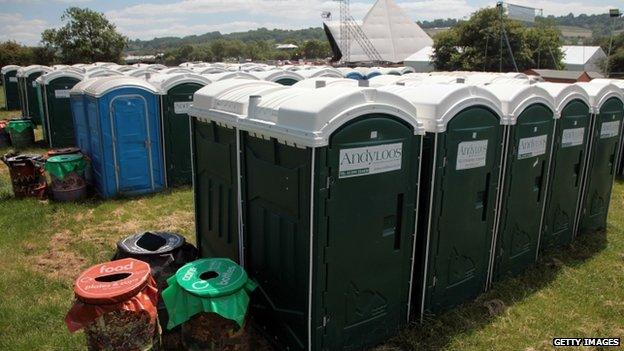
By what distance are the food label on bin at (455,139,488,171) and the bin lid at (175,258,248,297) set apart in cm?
203

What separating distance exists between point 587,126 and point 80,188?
7487mm

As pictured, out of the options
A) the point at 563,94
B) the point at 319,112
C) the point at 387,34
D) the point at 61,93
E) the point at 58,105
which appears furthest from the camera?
the point at 387,34

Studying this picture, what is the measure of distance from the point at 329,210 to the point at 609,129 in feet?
14.8

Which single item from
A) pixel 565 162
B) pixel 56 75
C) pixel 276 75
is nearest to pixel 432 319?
pixel 565 162

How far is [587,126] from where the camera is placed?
5320mm

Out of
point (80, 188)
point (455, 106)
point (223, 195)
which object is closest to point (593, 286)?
point (455, 106)

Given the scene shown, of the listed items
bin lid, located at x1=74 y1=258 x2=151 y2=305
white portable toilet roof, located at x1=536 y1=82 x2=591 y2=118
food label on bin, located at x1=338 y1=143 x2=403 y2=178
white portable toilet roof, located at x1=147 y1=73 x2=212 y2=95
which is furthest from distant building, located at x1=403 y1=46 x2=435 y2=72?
bin lid, located at x1=74 y1=258 x2=151 y2=305

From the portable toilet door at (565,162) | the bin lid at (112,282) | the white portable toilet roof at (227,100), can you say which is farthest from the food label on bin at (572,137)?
the bin lid at (112,282)

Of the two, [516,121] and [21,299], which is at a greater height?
[516,121]

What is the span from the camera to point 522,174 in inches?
180

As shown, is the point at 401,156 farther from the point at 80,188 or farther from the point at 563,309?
the point at 80,188

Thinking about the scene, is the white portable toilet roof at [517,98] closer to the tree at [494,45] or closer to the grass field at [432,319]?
the grass field at [432,319]

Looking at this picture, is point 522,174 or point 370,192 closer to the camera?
point 370,192

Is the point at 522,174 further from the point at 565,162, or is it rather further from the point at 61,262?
the point at 61,262
